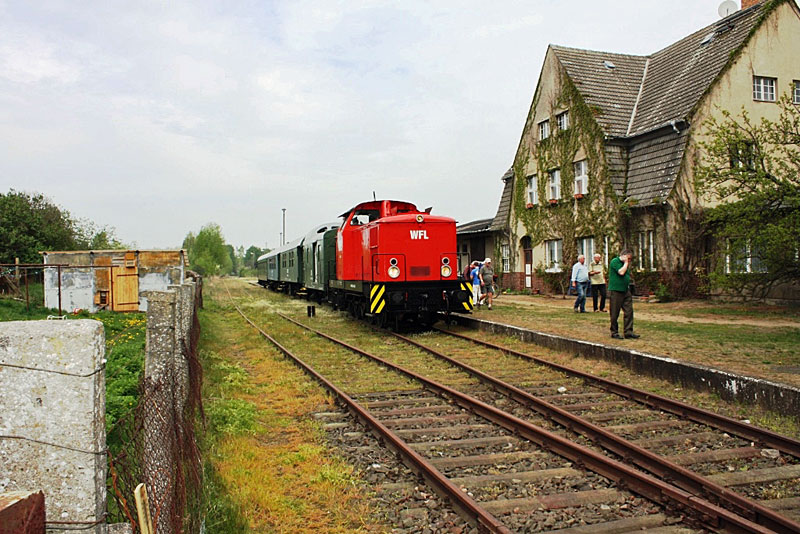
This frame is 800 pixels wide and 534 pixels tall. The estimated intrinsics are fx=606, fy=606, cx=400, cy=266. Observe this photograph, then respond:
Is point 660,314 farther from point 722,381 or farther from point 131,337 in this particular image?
point 131,337

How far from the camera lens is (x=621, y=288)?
466 inches

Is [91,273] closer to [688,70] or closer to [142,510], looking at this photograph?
[142,510]

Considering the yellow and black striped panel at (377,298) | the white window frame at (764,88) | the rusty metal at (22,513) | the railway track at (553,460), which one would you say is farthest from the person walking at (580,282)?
the rusty metal at (22,513)

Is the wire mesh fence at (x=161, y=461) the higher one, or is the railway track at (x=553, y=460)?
the wire mesh fence at (x=161, y=461)

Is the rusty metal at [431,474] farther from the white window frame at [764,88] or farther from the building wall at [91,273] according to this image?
the white window frame at [764,88]

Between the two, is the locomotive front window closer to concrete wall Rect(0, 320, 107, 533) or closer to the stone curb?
the stone curb

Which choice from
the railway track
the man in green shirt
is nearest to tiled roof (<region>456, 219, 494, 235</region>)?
the man in green shirt

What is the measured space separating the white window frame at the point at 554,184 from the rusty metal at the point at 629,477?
20.6 metres

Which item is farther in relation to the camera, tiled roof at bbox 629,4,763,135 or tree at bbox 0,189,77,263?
tree at bbox 0,189,77,263

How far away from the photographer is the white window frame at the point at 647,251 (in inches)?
862

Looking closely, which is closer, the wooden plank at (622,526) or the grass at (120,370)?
the wooden plank at (622,526)

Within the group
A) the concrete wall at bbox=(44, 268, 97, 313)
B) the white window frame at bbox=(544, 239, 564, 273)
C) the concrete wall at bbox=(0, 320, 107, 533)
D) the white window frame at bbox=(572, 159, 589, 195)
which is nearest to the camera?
the concrete wall at bbox=(0, 320, 107, 533)

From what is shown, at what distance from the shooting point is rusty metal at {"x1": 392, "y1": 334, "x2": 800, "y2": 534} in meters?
4.26

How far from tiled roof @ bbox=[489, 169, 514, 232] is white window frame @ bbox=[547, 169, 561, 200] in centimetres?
319
